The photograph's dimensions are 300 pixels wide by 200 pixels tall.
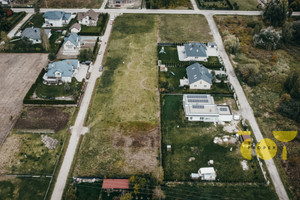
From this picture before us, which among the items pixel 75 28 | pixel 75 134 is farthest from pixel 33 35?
pixel 75 134

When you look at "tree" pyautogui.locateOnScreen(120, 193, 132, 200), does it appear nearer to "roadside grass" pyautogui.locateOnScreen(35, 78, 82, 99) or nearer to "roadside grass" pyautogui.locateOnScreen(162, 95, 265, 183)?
"roadside grass" pyautogui.locateOnScreen(162, 95, 265, 183)

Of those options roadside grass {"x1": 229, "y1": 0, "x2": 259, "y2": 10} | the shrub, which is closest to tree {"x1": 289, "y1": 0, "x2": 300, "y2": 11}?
roadside grass {"x1": 229, "y1": 0, "x2": 259, "y2": 10}

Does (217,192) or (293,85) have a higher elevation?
(293,85)

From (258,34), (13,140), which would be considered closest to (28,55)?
(13,140)

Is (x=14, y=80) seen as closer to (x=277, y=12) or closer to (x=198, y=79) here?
(x=198, y=79)

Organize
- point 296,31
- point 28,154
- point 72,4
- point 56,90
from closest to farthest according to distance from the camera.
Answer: point 28,154, point 56,90, point 296,31, point 72,4

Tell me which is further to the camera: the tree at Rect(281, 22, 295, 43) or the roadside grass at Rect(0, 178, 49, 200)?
the tree at Rect(281, 22, 295, 43)
